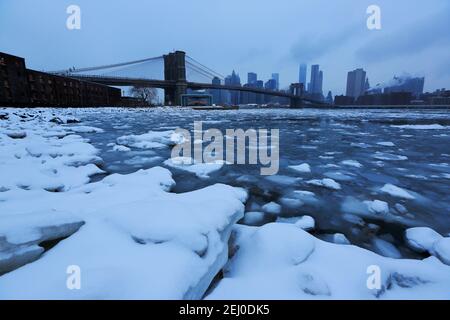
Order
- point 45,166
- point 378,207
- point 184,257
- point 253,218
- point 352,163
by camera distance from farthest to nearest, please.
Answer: point 352,163, point 45,166, point 378,207, point 253,218, point 184,257

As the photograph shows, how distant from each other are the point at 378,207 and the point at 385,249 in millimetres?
713

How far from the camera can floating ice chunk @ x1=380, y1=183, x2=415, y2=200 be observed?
9.22 ft

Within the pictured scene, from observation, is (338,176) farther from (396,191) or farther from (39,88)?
(39,88)

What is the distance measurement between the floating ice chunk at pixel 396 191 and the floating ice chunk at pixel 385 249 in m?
1.14

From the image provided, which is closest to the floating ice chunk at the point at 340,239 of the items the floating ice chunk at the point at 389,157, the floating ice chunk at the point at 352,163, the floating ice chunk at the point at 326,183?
the floating ice chunk at the point at 326,183

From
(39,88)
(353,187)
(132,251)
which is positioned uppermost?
(39,88)

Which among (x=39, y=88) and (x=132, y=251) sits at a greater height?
(x=39, y=88)

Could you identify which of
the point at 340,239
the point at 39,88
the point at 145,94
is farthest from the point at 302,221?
the point at 145,94

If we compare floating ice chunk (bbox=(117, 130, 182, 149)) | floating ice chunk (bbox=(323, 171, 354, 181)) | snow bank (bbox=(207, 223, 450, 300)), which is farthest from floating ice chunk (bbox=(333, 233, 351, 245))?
floating ice chunk (bbox=(117, 130, 182, 149))

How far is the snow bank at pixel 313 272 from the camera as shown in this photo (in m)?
1.39

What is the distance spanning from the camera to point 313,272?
151 centimetres

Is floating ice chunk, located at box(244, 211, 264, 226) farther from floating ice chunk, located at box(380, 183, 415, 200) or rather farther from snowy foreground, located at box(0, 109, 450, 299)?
floating ice chunk, located at box(380, 183, 415, 200)

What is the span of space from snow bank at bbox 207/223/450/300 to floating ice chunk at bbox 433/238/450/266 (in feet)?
0.24

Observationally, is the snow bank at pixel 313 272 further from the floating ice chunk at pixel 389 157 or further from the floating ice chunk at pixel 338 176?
the floating ice chunk at pixel 389 157
